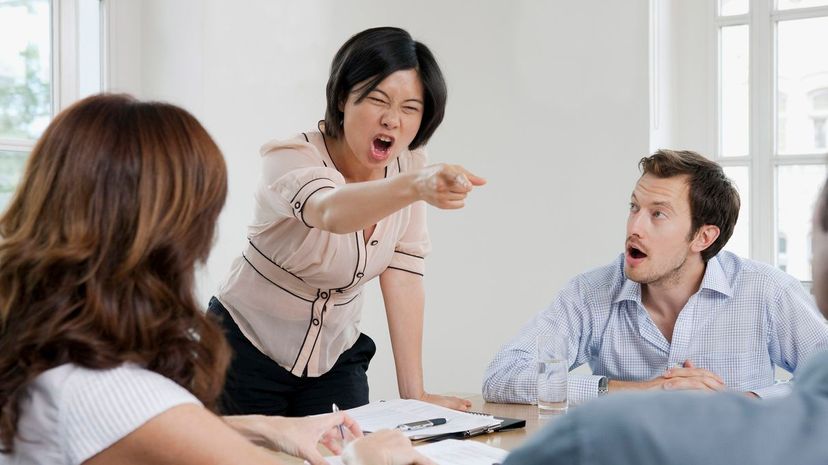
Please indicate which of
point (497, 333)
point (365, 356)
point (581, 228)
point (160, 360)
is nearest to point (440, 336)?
point (497, 333)

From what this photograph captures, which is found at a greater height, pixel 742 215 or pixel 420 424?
pixel 742 215

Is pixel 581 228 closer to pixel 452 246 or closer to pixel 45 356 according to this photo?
pixel 452 246

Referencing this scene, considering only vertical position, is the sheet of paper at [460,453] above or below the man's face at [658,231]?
below

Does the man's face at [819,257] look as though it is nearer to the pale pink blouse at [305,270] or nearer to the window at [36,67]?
the pale pink blouse at [305,270]

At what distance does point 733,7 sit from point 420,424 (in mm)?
2397

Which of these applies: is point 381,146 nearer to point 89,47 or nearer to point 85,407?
point 85,407

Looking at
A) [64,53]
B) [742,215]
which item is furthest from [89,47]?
[742,215]

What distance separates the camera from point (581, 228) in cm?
341

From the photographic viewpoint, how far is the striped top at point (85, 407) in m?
1.04

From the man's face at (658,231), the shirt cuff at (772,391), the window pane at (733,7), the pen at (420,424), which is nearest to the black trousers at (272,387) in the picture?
the pen at (420,424)

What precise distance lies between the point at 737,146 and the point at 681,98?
0.28 m

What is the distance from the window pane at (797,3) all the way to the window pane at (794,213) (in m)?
0.58

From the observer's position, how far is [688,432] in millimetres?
493

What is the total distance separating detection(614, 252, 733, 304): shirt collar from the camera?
2334 millimetres
